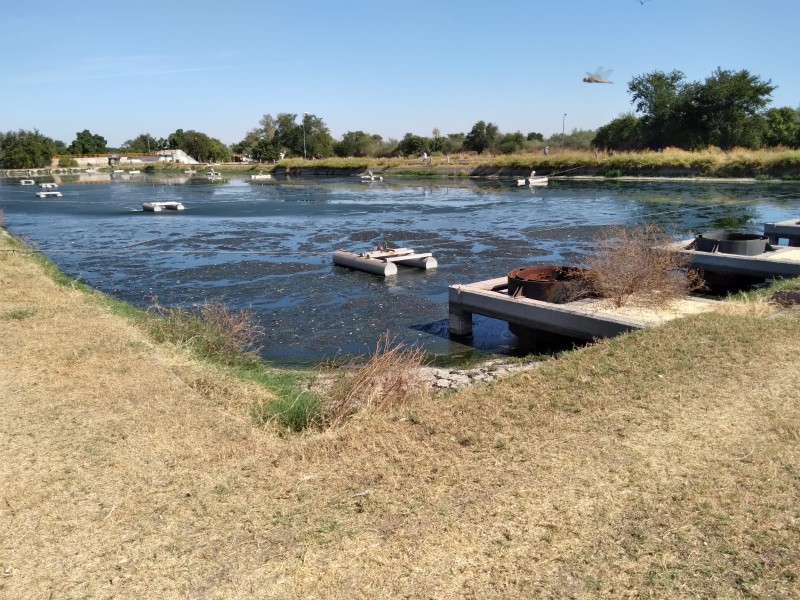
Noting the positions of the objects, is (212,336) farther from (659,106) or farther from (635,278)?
(659,106)

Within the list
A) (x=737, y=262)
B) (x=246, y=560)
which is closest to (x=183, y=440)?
(x=246, y=560)

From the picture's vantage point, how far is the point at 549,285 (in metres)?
11.4

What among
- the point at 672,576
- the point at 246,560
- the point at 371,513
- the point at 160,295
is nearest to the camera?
the point at 672,576

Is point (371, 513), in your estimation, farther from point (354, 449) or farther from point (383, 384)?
point (383, 384)

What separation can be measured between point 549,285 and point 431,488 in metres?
7.28

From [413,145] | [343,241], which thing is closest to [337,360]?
[343,241]

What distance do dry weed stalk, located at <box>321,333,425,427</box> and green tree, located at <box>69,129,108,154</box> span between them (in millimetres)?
158885

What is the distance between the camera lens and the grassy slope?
3.69 m

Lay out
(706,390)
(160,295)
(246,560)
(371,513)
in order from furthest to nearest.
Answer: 1. (160,295)
2. (706,390)
3. (371,513)
4. (246,560)

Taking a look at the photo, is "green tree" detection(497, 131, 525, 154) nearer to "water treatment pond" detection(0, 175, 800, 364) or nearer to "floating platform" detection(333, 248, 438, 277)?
"water treatment pond" detection(0, 175, 800, 364)

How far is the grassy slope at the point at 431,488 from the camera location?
3686mm

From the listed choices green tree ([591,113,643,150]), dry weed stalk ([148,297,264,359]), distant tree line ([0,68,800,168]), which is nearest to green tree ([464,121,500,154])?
distant tree line ([0,68,800,168])

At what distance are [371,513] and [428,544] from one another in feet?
1.79

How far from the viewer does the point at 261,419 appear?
6590mm
